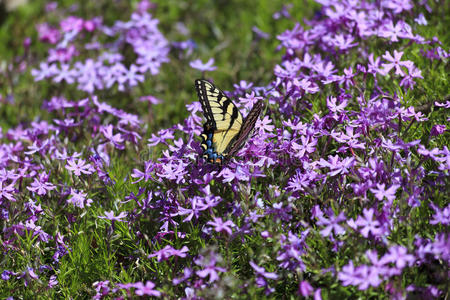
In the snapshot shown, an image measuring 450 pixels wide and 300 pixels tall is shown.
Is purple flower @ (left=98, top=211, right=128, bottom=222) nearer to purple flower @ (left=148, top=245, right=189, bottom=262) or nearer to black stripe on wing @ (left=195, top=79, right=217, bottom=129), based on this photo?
purple flower @ (left=148, top=245, right=189, bottom=262)

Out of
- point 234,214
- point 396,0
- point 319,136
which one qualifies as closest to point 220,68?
point 396,0

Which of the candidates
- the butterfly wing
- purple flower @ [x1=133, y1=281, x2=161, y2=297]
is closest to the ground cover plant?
purple flower @ [x1=133, y1=281, x2=161, y2=297]

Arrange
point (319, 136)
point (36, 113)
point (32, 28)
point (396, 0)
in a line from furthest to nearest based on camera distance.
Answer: point (32, 28) < point (36, 113) < point (396, 0) < point (319, 136)

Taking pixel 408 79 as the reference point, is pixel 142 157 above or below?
below

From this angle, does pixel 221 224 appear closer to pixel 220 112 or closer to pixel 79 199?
pixel 220 112

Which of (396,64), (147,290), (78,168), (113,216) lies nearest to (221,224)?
(147,290)

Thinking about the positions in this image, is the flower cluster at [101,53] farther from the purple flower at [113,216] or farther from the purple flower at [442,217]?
the purple flower at [442,217]

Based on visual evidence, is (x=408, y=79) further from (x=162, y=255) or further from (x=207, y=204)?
(x=162, y=255)

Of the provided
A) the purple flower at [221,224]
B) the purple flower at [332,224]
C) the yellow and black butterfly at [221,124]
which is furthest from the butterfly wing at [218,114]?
the purple flower at [332,224]
